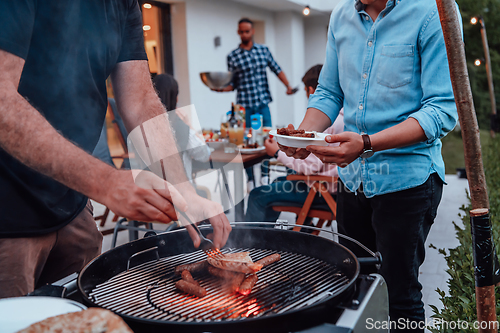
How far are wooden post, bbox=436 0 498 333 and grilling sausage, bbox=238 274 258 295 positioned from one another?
0.62 metres

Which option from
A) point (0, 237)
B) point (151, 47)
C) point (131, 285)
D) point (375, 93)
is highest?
point (151, 47)

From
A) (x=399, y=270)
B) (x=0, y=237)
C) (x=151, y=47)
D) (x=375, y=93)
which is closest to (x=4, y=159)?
(x=0, y=237)

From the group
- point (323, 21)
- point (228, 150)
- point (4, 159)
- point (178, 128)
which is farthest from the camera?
point (323, 21)

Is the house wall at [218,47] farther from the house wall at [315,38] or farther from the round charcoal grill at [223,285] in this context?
the round charcoal grill at [223,285]

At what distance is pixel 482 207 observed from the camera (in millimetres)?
1049

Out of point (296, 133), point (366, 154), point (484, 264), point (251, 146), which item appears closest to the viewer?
point (484, 264)

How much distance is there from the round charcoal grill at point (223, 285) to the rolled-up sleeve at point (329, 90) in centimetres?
78

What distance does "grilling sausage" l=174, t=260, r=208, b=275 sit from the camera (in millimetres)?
1316

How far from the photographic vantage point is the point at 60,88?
126 centimetres

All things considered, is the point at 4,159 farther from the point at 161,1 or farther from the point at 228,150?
the point at 161,1

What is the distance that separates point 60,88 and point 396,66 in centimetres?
128

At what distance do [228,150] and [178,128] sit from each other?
2.02 feet

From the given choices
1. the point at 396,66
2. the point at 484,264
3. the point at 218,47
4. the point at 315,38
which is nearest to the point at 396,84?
the point at 396,66
